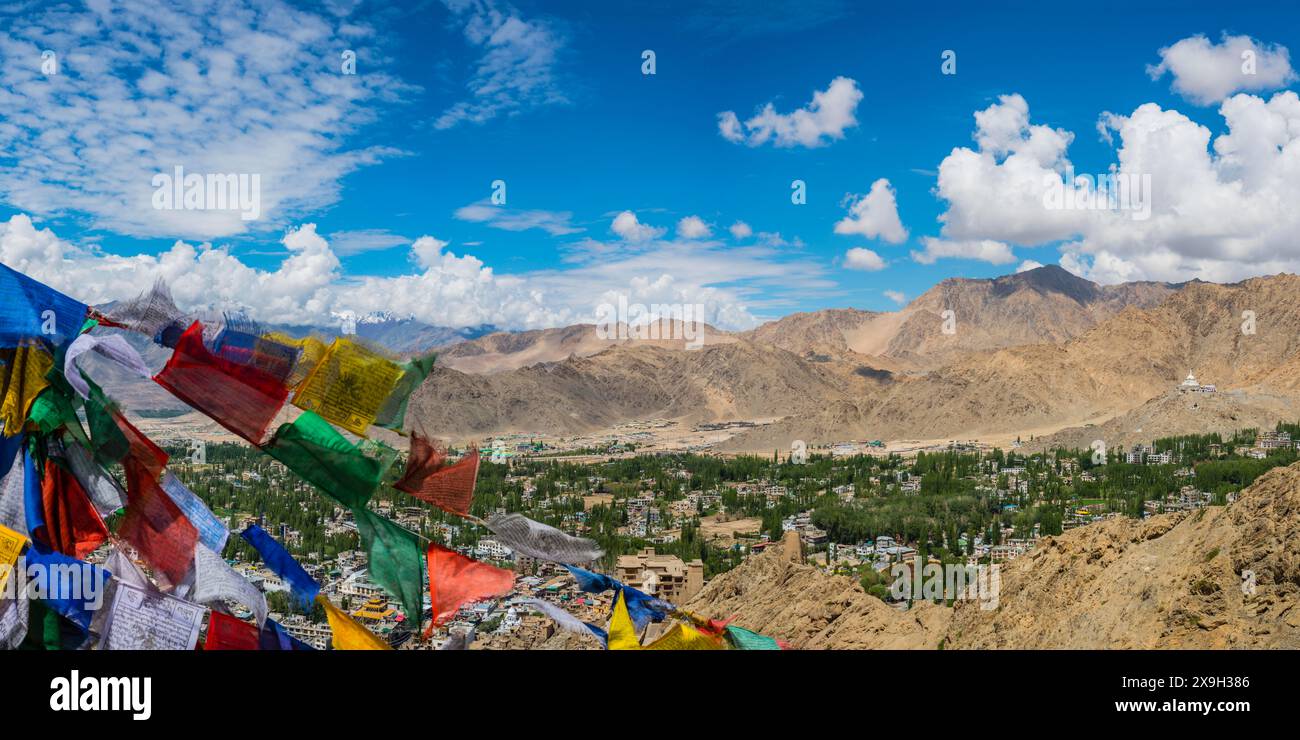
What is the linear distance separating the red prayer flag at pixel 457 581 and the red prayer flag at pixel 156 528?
35.7 inches

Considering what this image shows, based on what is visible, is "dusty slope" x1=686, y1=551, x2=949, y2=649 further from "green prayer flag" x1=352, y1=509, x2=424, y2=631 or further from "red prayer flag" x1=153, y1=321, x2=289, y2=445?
"red prayer flag" x1=153, y1=321, x2=289, y2=445

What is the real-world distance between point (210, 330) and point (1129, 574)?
33.9 feet

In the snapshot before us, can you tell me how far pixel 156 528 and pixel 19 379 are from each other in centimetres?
72

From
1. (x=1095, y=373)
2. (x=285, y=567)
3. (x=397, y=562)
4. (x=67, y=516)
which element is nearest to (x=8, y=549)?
(x=67, y=516)

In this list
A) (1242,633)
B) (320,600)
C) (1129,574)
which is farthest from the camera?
(1129,574)

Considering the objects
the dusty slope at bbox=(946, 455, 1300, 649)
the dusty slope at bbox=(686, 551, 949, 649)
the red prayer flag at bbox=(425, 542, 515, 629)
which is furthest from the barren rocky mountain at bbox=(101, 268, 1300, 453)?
the red prayer flag at bbox=(425, 542, 515, 629)

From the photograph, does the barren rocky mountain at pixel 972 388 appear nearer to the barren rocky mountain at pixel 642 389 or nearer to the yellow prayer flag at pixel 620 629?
the barren rocky mountain at pixel 642 389

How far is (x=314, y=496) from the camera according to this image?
4506 cm

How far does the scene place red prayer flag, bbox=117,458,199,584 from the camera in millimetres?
3146

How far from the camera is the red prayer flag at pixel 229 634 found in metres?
3.04

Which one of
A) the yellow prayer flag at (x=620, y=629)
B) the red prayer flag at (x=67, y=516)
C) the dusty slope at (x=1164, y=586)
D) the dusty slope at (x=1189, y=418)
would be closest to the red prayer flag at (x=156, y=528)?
the red prayer flag at (x=67, y=516)
